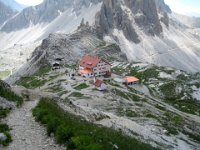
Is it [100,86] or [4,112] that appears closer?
[4,112]

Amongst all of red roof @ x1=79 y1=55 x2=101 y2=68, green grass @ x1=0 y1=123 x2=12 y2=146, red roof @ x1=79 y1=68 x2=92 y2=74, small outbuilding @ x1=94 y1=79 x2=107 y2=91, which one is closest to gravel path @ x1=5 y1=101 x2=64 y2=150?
green grass @ x1=0 y1=123 x2=12 y2=146

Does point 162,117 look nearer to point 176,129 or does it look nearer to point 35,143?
point 176,129

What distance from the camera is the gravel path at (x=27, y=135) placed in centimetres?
2539

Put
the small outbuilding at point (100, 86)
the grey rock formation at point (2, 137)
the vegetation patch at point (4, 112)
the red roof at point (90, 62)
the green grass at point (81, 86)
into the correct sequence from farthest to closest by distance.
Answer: the red roof at point (90, 62), the green grass at point (81, 86), the small outbuilding at point (100, 86), the vegetation patch at point (4, 112), the grey rock formation at point (2, 137)

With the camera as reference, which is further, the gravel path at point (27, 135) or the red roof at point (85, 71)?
the red roof at point (85, 71)

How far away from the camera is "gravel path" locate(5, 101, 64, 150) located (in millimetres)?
25389

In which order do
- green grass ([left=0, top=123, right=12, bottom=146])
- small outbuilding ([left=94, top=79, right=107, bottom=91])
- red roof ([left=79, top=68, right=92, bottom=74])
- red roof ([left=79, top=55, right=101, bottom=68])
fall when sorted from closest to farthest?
green grass ([left=0, top=123, right=12, bottom=146])
small outbuilding ([left=94, top=79, right=107, bottom=91])
red roof ([left=79, top=68, right=92, bottom=74])
red roof ([left=79, top=55, right=101, bottom=68])

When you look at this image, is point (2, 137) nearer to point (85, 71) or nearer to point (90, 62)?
point (85, 71)

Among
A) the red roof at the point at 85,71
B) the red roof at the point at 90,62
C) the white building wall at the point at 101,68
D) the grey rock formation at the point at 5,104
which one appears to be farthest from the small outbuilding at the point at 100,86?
the grey rock formation at the point at 5,104

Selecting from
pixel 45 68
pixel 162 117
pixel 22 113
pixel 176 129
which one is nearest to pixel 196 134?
pixel 176 129

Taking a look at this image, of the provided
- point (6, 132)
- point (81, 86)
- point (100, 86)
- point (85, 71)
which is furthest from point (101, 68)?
point (6, 132)

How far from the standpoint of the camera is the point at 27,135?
28.0 metres

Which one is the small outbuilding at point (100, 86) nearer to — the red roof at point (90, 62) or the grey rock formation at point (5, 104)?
the red roof at point (90, 62)

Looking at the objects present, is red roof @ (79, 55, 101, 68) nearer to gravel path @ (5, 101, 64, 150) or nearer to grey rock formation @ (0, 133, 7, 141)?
gravel path @ (5, 101, 64, 150)
